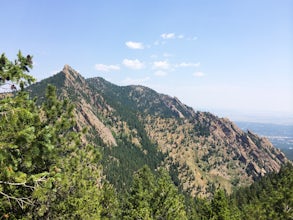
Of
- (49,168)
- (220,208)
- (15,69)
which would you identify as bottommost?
(220,208)

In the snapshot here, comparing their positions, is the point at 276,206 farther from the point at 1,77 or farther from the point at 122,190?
the point at 122,190

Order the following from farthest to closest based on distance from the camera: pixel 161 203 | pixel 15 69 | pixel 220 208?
pixel 220 208 → pixel 161 203 → pixel 15 69

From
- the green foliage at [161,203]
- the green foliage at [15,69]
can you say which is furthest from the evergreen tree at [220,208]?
the green foliage at [15,69]

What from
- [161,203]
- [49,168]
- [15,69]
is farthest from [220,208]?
[15,69]

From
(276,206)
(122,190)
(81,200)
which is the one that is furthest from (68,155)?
(122,190)

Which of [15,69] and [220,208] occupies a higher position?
[15,69]

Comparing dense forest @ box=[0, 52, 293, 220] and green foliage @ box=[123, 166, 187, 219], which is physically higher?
dense forest @ box=[0, 52, 293, 220]

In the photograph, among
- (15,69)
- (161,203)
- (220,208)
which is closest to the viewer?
(15,69)

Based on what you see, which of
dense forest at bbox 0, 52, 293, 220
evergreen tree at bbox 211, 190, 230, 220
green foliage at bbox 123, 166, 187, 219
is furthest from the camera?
evergreen tree at bbox 211, 190, 230, 220

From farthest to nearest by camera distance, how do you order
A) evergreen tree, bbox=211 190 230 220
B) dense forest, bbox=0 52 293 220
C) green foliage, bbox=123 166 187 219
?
1. evergreen tree, bbox=211 190 230 220
2. green foliage, bbox=123 166 187 219
3. dense forest, bbox=0 52 293 220

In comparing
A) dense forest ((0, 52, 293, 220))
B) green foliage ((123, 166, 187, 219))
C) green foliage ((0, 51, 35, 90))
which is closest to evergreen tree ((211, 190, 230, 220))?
dense forest ((0, 52, 293, 220))

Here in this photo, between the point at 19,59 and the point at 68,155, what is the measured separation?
31.4 feet

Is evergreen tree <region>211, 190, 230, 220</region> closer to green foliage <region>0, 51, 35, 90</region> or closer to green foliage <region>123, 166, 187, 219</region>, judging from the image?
green foliage <region>123, 166, 187, 219</region>

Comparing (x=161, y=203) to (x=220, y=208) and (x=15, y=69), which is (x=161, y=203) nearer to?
(x=220, y=208)
